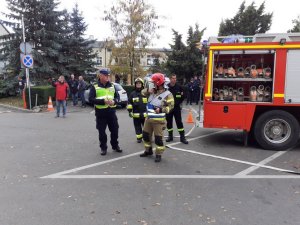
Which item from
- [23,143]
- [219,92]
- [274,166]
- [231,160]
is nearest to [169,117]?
[219,92]

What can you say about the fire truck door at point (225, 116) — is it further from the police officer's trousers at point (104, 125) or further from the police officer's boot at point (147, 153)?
the police officer's trousers at point (104, 125)

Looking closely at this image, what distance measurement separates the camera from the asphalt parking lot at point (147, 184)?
12.4ft

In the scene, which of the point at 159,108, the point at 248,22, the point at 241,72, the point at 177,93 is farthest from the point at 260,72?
the point at 248,22

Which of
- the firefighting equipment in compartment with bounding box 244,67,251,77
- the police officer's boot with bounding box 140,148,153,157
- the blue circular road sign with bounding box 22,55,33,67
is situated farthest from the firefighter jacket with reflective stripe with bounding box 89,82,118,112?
the blue circular road sign with bounding box 22,55,33,67

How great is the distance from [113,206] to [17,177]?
2093mm

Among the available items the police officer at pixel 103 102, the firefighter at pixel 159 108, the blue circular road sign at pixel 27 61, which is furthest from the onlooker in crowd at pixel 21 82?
the firefighter at pixel 159 108

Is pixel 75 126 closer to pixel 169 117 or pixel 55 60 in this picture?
pixel 169 117

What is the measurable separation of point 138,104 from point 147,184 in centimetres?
288

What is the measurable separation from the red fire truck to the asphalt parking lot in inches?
22.3

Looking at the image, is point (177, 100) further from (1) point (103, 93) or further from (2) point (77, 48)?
(2) point (77, 48)

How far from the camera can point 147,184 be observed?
4.85m

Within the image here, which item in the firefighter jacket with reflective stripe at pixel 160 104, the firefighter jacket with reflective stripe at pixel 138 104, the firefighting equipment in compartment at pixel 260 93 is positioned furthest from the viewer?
the firefighter jacket with reflective stripe at pixel 138 104

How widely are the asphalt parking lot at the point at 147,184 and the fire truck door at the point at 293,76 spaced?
130 centimetres

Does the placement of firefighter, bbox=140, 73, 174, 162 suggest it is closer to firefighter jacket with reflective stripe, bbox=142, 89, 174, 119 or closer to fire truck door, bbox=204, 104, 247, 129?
firefighter jacket with reflective stripe, bbox=142, 89, 174, 119
